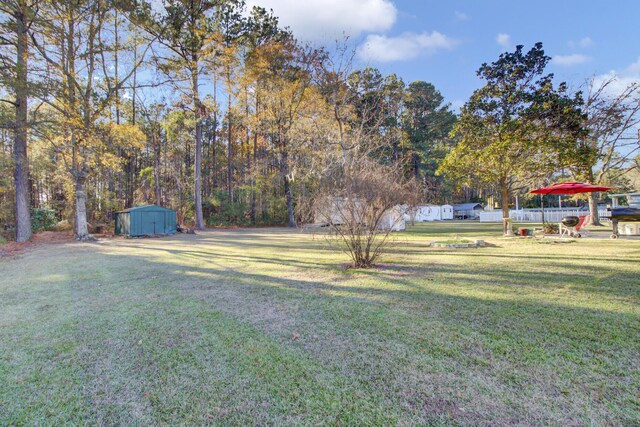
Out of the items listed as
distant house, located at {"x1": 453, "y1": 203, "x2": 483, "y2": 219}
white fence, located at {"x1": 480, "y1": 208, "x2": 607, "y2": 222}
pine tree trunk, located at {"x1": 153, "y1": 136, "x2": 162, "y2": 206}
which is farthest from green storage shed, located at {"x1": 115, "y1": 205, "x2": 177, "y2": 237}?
distant house, located at {"x1": 453, "y1": 203, "x2": 483, "y2": 219}

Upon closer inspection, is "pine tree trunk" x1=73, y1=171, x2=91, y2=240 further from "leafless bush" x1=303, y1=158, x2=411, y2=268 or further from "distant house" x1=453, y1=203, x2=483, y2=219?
"distant house" x1=453, y1=203, x2=483, y2=219

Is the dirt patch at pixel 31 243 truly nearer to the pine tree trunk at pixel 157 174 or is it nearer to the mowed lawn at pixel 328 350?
the mowed lawn at pixel 328 350

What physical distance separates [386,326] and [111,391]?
2.42 metres

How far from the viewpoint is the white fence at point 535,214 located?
25.0 meters

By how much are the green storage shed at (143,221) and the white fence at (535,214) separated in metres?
29.4

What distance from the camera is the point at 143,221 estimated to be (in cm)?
1550

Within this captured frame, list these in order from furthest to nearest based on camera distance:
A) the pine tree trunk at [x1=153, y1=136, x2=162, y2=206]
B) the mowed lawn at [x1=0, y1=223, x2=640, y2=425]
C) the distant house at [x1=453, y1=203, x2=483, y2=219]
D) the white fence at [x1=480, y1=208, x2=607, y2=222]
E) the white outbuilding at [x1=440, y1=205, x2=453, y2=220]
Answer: the distant house at [x1=453, y1=203, x2=483, y2=219], the white outbuilding at [x1=440, y1=205, x2=453, y2=220], the white fence at [x1=480, y1=208, x2=607, y2=222], the pine tree trunk at [x1=153, y1=136, x2=162, y2=206], the mowed lawn at [x1=0, y1=223, x2=640, y2=425]

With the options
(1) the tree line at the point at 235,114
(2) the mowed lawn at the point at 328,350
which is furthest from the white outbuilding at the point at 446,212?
(2) the mowed lawn at the point at 328,350

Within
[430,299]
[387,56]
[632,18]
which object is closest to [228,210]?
[387,56]

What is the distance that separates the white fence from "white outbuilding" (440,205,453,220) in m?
6.17

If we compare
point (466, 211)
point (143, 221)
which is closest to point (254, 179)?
point (143, 221)

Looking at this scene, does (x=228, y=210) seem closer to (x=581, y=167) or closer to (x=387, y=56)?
(x=387, y=56)

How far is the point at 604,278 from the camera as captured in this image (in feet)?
15.9

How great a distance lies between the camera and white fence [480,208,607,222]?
81.9ft
